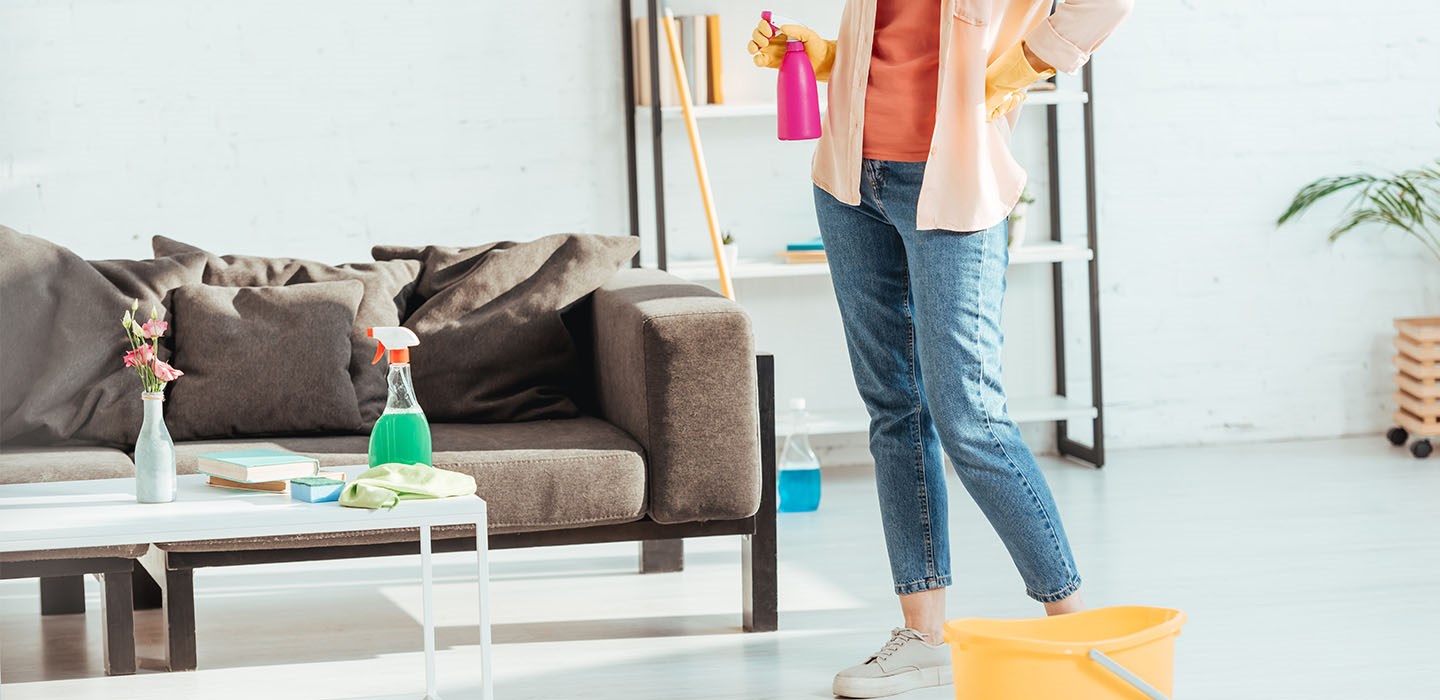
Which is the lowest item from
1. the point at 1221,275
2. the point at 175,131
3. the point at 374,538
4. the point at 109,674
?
the point at 109,674

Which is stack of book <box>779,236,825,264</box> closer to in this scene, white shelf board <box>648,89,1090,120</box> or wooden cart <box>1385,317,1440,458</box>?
white shelf board <box>648,89,1090,120</box>

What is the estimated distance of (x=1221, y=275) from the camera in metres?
4.69

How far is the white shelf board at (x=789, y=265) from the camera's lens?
13.7ft

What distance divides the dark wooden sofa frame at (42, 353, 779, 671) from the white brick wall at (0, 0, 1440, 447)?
5.34 ft

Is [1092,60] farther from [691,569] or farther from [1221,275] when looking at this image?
[691,569]

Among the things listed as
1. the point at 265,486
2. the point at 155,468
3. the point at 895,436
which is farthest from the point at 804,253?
the point at 155,468

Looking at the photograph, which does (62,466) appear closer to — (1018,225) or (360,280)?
(360,280)

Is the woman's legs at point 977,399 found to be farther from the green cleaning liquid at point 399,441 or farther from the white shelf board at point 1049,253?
the white shelf board at point 1049,253

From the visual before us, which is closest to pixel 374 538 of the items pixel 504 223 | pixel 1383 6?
pixel 504 223

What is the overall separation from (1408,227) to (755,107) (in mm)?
1933

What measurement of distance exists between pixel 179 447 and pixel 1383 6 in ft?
12.1

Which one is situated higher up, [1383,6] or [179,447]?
[1383,6]

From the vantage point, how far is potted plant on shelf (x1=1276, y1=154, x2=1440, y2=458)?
172 inches

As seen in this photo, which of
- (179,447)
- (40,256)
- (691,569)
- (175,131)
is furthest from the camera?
(175,131)
